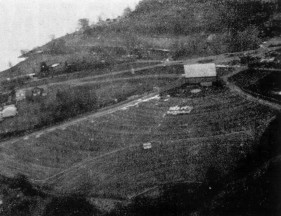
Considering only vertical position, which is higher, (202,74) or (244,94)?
(202,74)

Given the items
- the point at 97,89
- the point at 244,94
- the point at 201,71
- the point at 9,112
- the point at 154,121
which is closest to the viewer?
the point at 154,121

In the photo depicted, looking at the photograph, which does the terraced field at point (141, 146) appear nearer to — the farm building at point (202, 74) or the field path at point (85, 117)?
the field path at point (85, 117)

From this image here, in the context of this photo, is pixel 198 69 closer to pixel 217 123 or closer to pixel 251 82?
pixel 251 82

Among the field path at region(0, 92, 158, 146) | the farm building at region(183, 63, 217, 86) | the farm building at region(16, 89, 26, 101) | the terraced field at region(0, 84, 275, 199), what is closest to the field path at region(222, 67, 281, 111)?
the terraced field at region(0, 84, 275, 199)

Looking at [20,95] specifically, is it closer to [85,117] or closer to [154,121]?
[85,117]

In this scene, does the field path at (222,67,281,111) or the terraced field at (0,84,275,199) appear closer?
the terraced field at (0,84,275,199)

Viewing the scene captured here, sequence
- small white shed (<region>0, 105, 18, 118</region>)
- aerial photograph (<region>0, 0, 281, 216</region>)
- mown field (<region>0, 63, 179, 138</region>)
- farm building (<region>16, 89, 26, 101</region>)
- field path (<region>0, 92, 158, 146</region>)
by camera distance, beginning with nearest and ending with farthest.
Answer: aerial photograph (<region>0, 0, 281, 216</region>), field path (<region>0, 92, 158, 146</region>), mown field (<region>0, 63, 179, 138</region>), small white shed (<region>0, 105, 18, 118</region>), farm building (<region>16, 89, 26, 101</region>)

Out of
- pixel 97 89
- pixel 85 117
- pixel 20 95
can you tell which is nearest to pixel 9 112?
pixel 20 95

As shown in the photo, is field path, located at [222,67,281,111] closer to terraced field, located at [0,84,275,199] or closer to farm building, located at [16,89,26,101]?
terraced field, located at [0,84,275,199]
